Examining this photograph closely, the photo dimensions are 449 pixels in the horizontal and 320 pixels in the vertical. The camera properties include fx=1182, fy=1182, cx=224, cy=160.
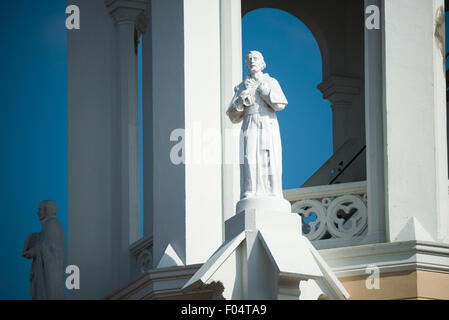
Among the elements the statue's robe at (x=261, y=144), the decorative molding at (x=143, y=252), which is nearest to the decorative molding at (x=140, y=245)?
the decorative molding at (x=143, y=252)

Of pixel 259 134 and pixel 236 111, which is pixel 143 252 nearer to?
pixel 236 111

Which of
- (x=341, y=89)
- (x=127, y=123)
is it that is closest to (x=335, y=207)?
(x=127, y=123)

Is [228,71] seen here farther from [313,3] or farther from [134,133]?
[313,3]

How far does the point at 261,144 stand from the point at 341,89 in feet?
29.0

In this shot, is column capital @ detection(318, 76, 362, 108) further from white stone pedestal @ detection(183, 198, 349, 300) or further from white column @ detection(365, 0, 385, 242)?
white stone pedestal @ detection(183, 198, 349, 300)

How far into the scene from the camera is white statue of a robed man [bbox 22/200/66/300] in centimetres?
1520

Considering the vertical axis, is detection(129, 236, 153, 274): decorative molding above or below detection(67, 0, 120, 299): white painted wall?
below

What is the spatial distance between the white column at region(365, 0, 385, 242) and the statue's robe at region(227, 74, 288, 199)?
1820mm

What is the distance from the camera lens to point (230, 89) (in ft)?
51.3

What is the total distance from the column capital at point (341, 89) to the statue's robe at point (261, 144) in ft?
28.0

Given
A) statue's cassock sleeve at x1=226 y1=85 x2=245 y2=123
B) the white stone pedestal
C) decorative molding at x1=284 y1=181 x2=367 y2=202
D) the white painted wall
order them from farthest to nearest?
the white painted wall
decorative molding at x1=284 y1=181 x2=367 y2=202
statue's cassock sleeve at x1=226 y1=85 x2=245 y2=123
the white stone pedestal

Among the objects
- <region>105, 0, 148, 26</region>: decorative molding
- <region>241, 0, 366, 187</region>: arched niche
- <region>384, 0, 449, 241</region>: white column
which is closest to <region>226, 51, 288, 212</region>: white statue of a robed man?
<region>384, 0, 449, 241</region>: white column
